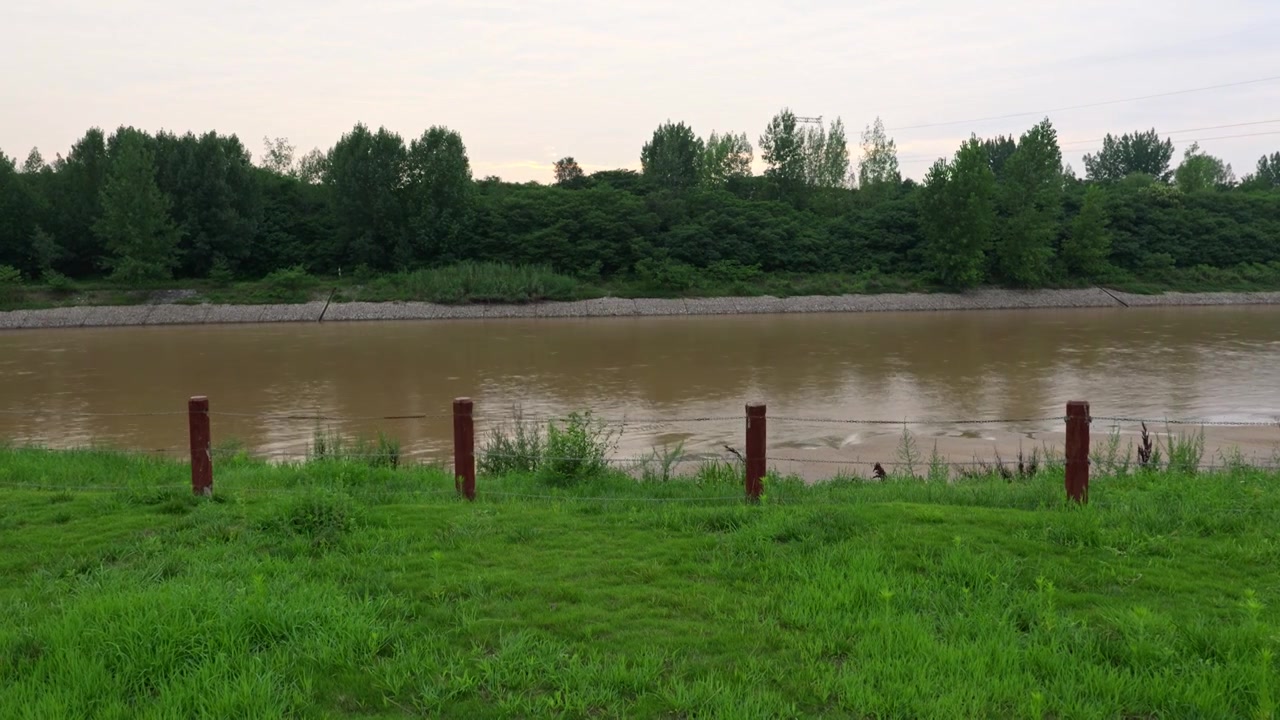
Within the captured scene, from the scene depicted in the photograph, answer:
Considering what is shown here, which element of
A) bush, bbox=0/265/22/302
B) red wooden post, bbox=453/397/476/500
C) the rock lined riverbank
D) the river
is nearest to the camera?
red wooden post, bbox=453/397/476/500

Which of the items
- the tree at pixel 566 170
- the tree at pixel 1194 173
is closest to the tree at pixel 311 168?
the tree at pixel 566 170

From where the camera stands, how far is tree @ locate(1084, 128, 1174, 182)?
124 metres

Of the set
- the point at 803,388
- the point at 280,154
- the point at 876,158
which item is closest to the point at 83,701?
the point at 803,388

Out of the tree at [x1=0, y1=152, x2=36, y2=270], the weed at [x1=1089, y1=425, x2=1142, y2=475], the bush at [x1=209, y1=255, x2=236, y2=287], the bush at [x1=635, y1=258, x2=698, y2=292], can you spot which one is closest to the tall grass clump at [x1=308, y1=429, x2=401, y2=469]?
the weed at [x1=1089, y1=425, x2=1142, y2=475]

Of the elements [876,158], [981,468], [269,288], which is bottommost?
[981,468]

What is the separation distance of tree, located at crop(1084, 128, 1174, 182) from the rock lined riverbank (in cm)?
6938

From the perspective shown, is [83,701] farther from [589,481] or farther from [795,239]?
[795,239]

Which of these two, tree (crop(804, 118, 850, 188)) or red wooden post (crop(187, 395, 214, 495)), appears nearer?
red wooden post (crop(187, 395, 214, 495))

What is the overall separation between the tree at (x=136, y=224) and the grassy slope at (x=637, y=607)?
5322 cm

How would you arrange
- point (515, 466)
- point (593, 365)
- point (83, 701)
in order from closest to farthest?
point (83, 701)
point (515, 466)
point (593, 365)

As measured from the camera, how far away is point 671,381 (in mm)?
24656

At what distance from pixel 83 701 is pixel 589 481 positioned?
5.90 metres

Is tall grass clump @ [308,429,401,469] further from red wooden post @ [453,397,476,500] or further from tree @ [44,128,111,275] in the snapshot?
tree @ [44,128,111,275]

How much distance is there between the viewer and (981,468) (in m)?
13.1
